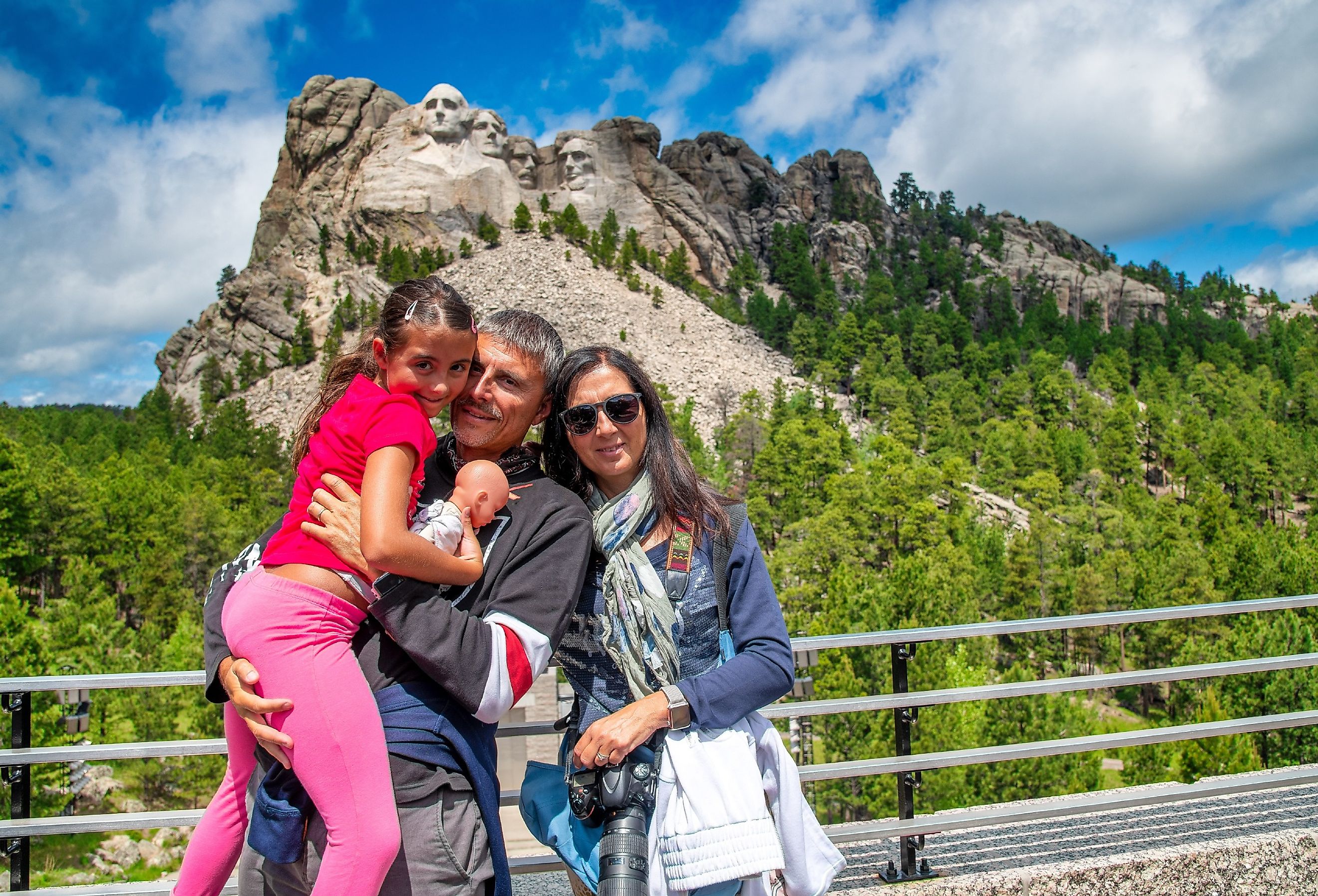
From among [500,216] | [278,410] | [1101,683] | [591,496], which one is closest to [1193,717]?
[1101,683]

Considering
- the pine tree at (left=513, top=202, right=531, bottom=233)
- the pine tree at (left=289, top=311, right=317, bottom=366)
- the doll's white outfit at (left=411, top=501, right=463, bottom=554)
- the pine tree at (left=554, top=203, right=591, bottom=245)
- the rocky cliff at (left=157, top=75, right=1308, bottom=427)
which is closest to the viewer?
the doll's white outfit at (left=411, top=501, right=463, bottom=554)

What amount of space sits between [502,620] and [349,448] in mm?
551

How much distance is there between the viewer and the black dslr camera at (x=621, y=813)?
1.91 metres

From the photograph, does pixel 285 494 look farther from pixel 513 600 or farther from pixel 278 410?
pixel 513 600

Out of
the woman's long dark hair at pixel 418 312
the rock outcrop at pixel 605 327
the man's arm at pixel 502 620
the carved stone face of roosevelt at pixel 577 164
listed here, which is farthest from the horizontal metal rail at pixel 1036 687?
the carved stone face of roosevelt at pixel 577 164

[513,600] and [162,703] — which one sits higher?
[513,600]

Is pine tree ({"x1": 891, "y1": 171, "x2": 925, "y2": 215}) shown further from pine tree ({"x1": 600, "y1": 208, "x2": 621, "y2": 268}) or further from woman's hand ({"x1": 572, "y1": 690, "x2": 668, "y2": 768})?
woman's hand ({"x1": 572, "y1": 690, "x2": 668, "y2": 768})

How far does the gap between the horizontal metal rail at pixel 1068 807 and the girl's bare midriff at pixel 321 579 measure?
6.77ft

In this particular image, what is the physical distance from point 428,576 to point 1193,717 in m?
38.4

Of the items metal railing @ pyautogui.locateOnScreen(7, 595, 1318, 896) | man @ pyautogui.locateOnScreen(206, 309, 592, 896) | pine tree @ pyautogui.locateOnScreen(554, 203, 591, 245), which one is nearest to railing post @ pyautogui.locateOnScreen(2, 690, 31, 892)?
metal railing @ pyautogui.locateOnScreen(7, 595, 1318, 896)

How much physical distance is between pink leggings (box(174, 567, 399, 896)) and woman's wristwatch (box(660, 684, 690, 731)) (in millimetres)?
674

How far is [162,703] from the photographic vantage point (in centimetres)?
2667

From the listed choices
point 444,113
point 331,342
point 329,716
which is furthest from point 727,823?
point 444,113

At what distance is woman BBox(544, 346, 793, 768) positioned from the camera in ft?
6.75
